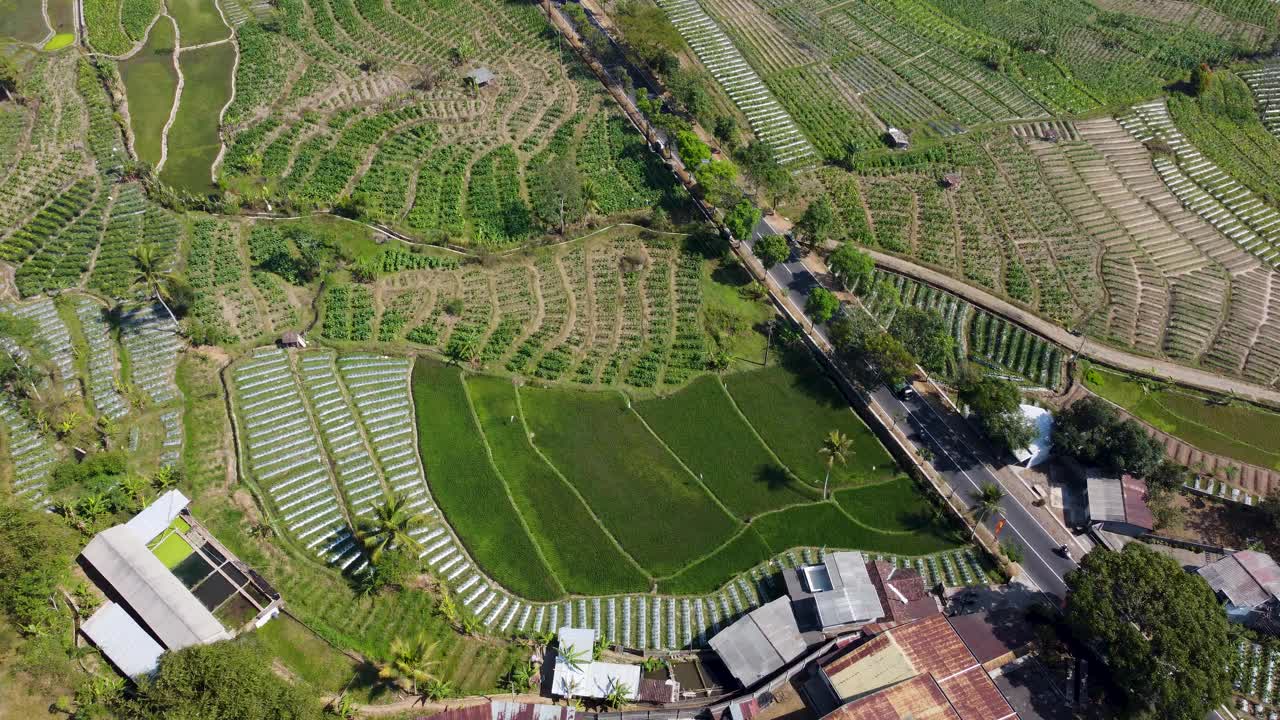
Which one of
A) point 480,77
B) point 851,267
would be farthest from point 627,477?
point 480,77

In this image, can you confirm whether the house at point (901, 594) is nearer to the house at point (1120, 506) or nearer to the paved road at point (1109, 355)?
the house at point (1120, 506)

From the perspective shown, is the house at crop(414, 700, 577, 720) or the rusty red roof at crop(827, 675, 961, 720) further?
the house at crop(414, 700, 577, 720)

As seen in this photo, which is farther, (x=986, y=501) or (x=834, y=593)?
(x=986, y=501)

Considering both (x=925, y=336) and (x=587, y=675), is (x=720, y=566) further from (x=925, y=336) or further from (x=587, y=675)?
(x=925, y=336)

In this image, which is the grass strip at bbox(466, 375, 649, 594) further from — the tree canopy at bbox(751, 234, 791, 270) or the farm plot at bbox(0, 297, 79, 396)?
the farm plot at bbox(0, 297, 79, 396)

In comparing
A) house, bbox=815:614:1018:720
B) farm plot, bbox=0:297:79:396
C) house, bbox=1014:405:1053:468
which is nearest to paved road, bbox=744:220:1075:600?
house, bbox=1014:405:1053:468
